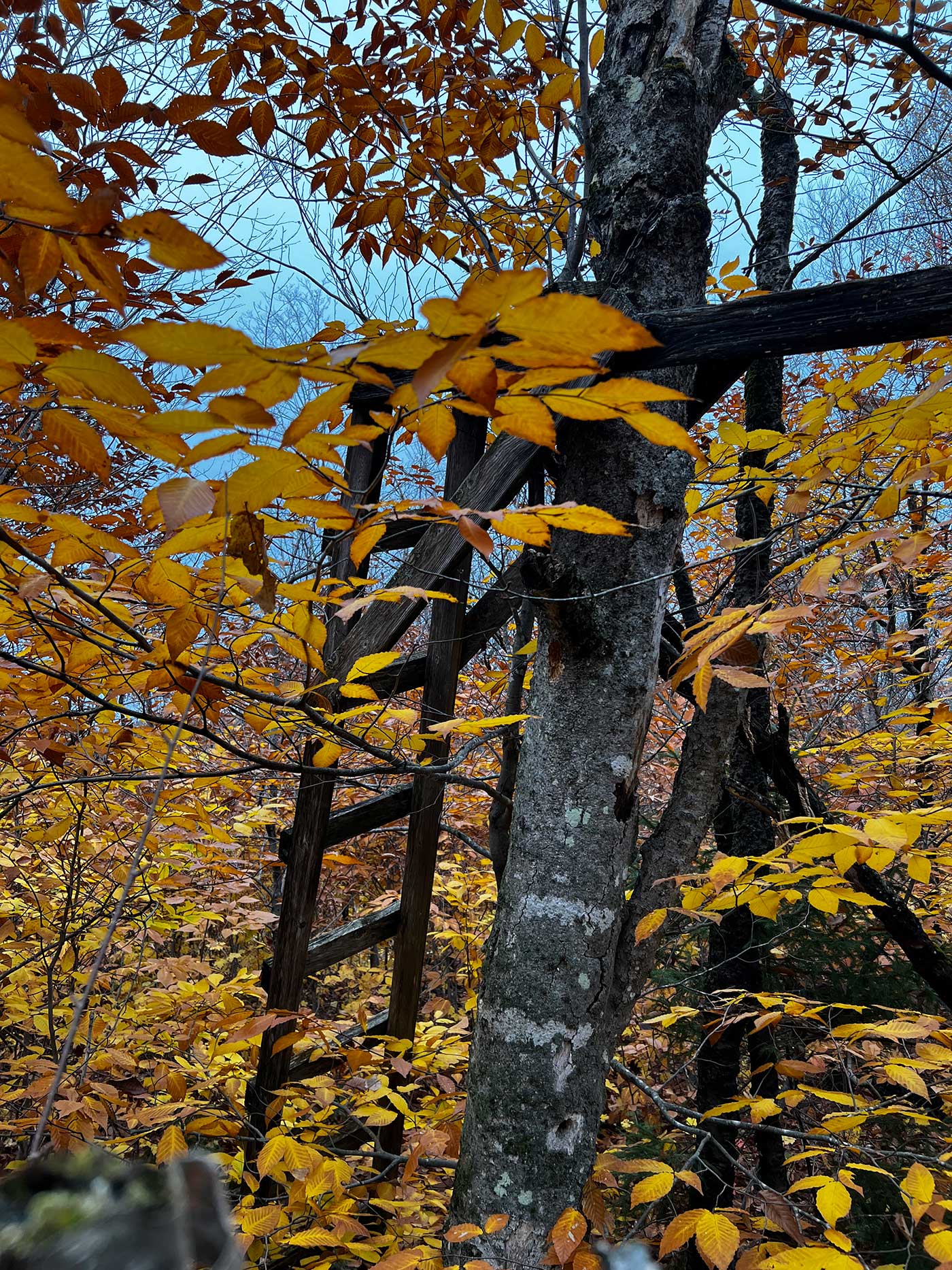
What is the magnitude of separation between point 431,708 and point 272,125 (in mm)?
1807

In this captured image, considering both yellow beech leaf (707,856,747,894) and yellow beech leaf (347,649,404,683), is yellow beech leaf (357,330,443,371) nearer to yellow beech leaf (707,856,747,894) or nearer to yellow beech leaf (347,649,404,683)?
yellow beech leaf (347,649,404,683)

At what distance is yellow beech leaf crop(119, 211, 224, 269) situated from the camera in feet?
2.22

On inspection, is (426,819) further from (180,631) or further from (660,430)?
(660,430)

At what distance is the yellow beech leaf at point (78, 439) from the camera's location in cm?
100

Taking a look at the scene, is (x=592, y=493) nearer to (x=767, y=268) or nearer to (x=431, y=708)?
(x=431, y=708)

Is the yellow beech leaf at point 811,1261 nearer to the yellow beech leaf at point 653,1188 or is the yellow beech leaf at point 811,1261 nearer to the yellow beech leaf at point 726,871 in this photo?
the yellow beech leaf at point 653,1188

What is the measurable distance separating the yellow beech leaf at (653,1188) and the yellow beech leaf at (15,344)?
5.72ft

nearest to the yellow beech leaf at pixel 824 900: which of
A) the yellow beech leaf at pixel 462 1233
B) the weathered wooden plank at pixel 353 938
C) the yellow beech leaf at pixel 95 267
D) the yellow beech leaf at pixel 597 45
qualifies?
the yellow beech leaf at pixel 462 1233

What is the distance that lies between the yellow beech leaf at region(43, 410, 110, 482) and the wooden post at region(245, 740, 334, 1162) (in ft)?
4.52

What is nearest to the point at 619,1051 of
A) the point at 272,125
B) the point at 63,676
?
the point at 63,676

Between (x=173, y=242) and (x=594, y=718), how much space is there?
115 cm

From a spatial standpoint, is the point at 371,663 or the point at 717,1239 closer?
the point at 717,1239

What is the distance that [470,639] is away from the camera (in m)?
2.48

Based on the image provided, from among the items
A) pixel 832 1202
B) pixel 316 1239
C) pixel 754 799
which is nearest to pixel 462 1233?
pixel 316 1239
